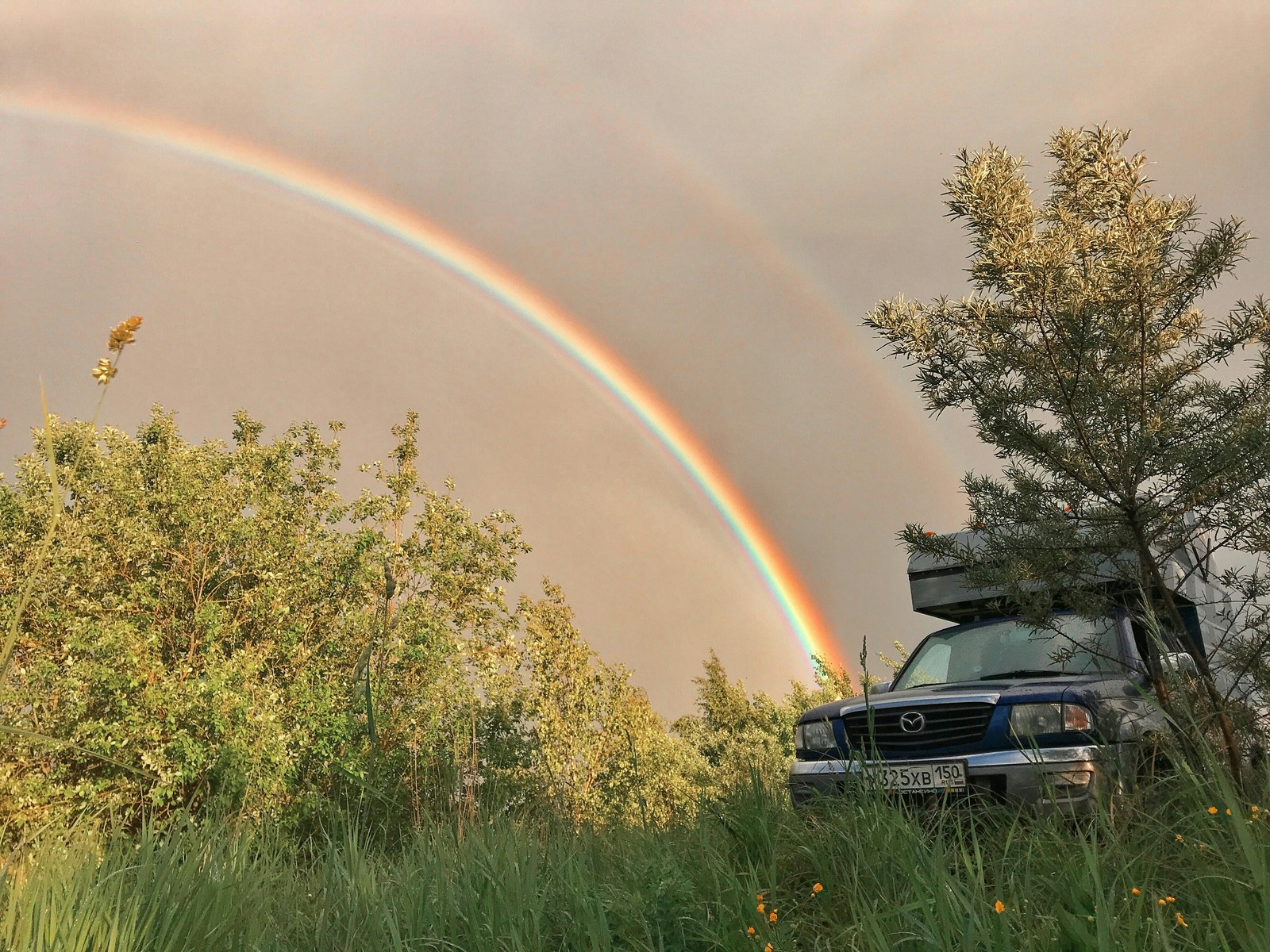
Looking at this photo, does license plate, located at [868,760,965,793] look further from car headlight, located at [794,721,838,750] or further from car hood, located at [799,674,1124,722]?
car headlight, located at [794,721,838,750]

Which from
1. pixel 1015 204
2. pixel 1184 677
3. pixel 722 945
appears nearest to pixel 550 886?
pixel 722 945

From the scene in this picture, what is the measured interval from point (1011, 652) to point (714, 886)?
3.84m

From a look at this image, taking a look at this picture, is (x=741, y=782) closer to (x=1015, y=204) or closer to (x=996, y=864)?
(x=996, y=864)

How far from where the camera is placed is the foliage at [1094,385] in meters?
4.94

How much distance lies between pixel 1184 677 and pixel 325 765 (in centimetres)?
1477

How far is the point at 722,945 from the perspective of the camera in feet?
9.91

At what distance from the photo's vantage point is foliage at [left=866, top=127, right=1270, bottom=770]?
494cm

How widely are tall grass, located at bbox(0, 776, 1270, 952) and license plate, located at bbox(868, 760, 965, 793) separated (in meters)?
0.34

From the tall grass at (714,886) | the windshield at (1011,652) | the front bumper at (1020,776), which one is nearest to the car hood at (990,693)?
the windshield at (1011,652)

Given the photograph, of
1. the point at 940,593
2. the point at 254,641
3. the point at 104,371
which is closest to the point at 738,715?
the point at 254,641

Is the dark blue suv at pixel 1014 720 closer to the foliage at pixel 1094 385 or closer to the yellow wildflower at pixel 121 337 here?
the foliage at pixel 1094 385

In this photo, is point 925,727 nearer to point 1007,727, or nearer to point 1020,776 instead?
point 1007,727

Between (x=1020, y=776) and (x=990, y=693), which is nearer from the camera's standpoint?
(x=1020, y=776)

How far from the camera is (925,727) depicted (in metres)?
5.32
